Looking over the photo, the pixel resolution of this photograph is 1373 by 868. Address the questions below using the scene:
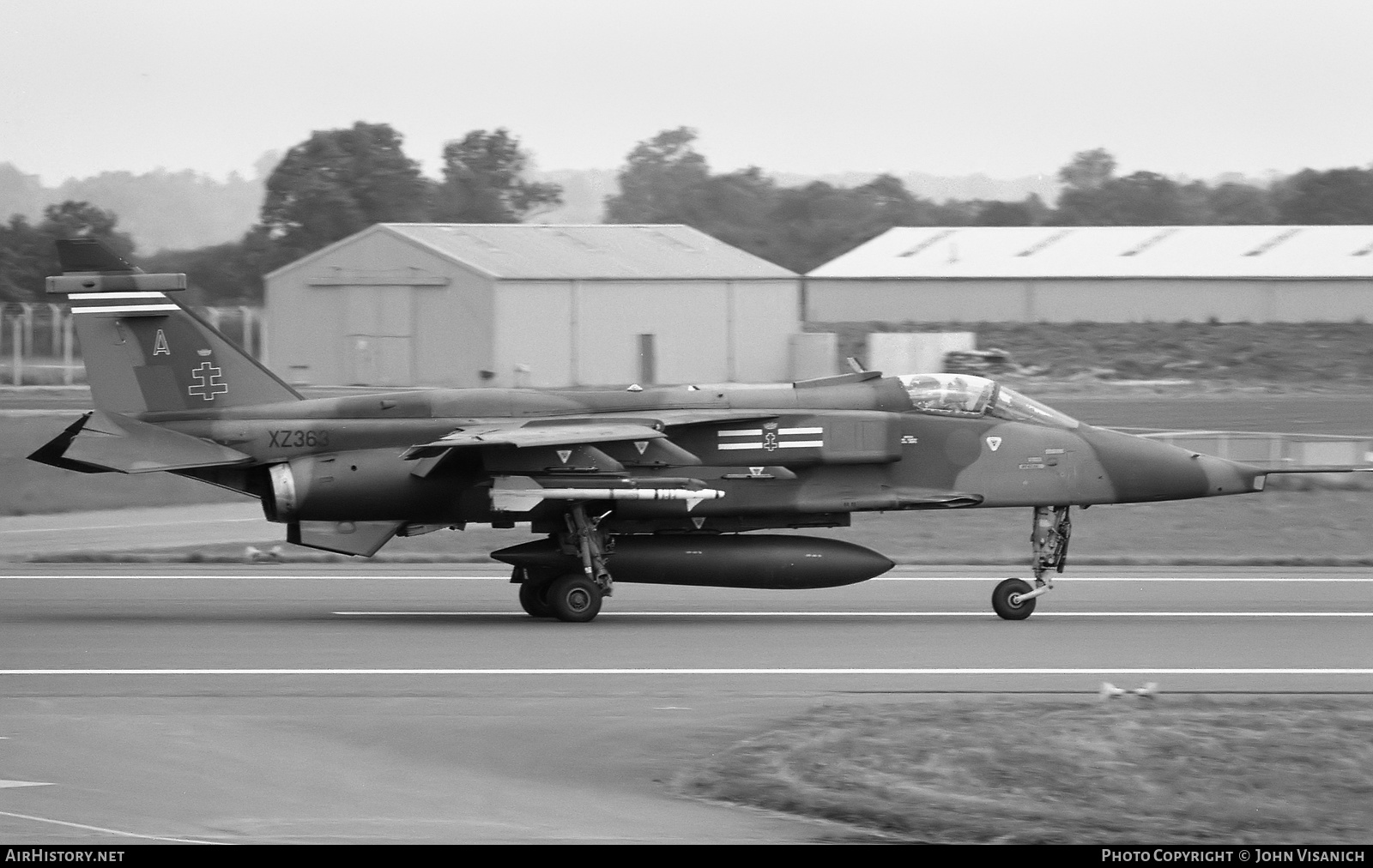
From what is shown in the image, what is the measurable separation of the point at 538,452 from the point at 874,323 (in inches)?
2079

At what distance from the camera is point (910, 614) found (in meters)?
16.5

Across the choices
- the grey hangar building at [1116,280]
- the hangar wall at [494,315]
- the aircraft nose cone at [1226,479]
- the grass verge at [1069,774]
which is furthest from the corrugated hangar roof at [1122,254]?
the grass verge at [1069,774]

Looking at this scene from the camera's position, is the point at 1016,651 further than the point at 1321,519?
No

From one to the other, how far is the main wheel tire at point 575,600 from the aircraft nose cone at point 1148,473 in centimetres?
519

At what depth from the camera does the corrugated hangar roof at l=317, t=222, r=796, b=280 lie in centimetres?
5000

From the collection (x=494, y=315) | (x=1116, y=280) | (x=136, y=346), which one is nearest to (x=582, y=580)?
(x=136, y=346)

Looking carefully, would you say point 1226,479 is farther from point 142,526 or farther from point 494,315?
point 494,315

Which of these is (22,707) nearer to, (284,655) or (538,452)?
(284,655)

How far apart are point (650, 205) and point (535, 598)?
105 meters

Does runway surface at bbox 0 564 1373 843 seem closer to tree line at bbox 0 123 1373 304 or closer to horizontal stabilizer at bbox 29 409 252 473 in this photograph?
horizontal stabilizer at bbox 29 409 252 473

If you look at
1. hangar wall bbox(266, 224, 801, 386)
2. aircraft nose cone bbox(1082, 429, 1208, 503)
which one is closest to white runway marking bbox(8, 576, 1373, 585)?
aircraft nose cone bbox(1082, 429, 1208, 503)

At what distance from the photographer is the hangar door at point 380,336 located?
49.3 m

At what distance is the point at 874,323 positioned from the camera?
6762 cm

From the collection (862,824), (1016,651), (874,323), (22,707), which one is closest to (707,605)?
(1016,651)
